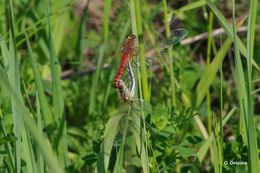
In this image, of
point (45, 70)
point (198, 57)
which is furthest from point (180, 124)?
point (198, 57)

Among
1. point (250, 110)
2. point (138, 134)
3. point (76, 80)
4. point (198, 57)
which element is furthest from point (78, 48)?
point (250, 110)

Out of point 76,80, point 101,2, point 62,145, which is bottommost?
point 62,145

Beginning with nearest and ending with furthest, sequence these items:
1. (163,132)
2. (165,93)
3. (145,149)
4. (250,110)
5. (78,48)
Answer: (250,110) → (145,149) → (163,132) → (165,93) → (78,48)

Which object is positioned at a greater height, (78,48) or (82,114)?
(78,48)

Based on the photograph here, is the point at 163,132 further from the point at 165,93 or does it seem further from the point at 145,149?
the point at 165,93

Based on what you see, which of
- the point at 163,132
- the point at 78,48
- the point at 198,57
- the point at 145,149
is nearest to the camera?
the point at 145,149

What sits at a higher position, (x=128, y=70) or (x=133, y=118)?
(x=128, y=70)

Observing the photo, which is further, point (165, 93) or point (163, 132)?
point (165, 93)
